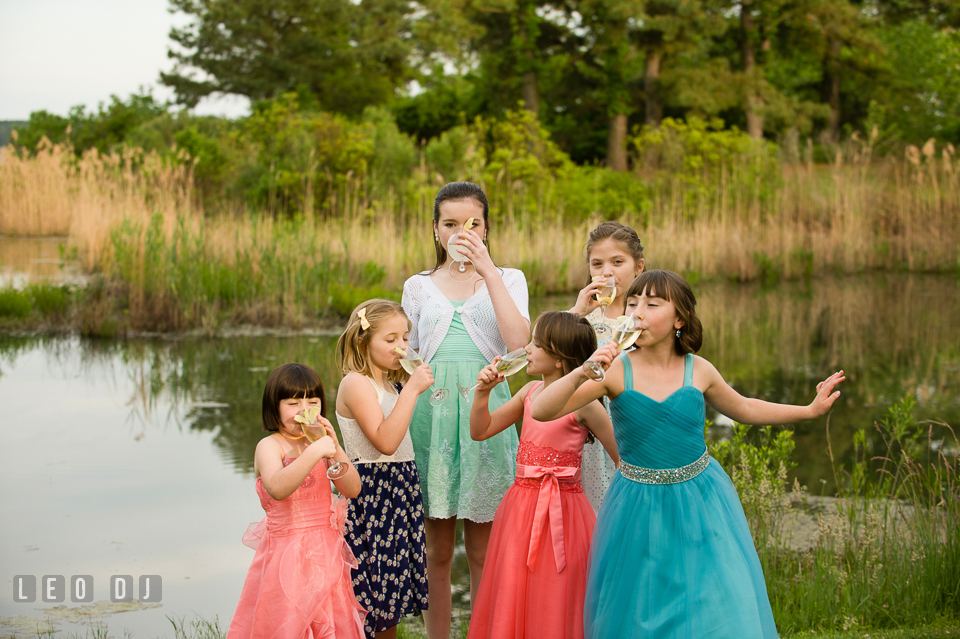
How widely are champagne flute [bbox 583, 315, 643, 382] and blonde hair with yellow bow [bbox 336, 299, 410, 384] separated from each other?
91 cm

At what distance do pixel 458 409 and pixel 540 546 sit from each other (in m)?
0.70

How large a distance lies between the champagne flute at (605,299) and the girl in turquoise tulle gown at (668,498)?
0.45ft

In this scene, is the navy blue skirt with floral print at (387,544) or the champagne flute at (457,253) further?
the champagne flute at (457,253)

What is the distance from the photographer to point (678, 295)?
2.49 metres

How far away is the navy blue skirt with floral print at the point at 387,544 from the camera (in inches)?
107

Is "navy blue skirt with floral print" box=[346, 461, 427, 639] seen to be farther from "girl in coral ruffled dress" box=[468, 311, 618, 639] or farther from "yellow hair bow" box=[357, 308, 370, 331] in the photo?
"yellow hair bow" box=[357, 308, 370, 331]

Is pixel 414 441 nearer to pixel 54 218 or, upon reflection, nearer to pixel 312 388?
pixel 312 388

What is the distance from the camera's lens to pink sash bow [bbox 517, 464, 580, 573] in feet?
8.42

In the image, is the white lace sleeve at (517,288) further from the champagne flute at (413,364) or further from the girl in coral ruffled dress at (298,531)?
the girl in coral ruffled dress at (298,531)

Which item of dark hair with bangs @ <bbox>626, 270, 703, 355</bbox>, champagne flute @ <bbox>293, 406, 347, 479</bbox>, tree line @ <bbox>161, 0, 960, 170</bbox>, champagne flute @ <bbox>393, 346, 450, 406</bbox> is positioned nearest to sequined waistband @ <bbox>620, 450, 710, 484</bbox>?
dark hair with bangs @ <bbox>626, 270, 703, 355</bbox>

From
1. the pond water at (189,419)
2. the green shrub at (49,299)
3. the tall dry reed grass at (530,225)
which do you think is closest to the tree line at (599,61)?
the tall dry reed grass at (530,225)

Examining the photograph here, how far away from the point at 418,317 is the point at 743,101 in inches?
976

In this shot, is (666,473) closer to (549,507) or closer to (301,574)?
(549,507)

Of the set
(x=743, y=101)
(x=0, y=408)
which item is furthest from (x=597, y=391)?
(x=743, y=101)
